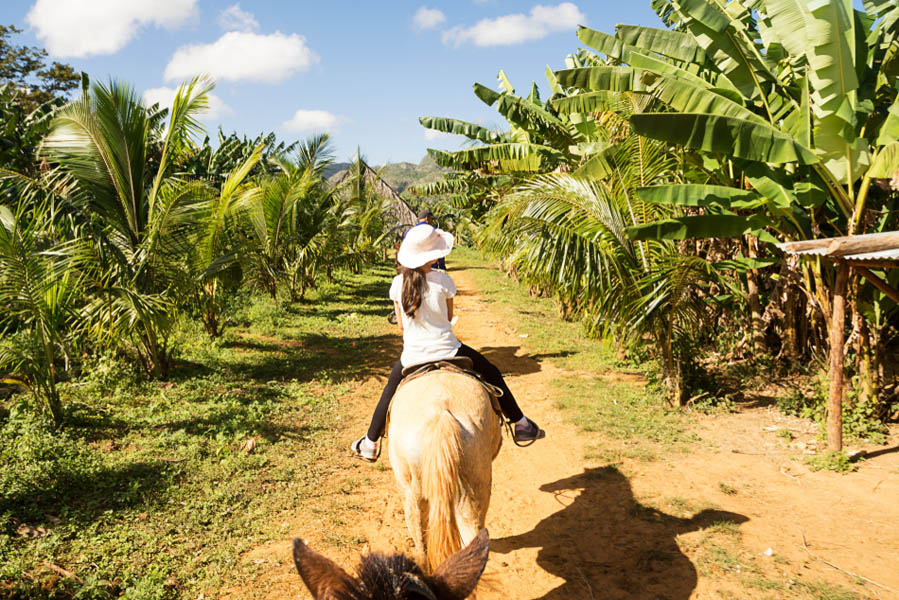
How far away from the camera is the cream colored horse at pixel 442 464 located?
100 inches

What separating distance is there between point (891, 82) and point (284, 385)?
726 centimetres

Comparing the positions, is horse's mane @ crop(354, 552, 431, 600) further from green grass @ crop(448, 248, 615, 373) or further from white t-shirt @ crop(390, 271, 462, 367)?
green grass @ crop(448, 248, 615, 373)

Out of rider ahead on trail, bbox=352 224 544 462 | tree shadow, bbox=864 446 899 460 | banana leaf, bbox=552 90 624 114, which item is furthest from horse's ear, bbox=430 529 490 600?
banana leaf, bbox=552 90 624 114

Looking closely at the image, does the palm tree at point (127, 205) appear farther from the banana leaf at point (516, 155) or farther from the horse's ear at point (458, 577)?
the horse's ear at point (458, 577)

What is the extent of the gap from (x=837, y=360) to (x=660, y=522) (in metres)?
2.18

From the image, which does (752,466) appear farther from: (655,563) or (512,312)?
(512,312)

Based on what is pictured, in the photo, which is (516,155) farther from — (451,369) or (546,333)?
(451,369)

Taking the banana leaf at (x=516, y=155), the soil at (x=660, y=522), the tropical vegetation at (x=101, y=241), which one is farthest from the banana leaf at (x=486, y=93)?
the soil at (x=660, y=522)

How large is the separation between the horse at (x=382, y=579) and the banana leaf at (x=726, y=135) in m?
3.70

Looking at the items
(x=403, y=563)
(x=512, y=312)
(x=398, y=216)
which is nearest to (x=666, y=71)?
(x=403, y=563)

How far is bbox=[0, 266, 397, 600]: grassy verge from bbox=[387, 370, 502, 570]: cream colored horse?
4.79 feet

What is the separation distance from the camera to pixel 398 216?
28.1m

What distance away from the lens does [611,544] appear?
372 cm

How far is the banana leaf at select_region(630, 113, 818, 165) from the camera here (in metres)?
4.28
